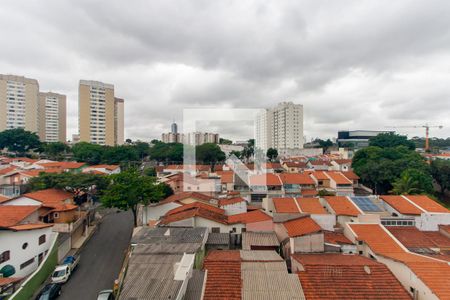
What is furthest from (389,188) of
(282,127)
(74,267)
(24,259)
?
(282,127)

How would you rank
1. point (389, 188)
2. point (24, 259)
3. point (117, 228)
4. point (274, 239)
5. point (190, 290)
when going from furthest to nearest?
point (389, 188) < point (117, 228) < point (274, 239) < point (24, 259) < point (190, 290)

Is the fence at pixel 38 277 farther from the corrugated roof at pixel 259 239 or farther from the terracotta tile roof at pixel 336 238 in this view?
the terracotta tile roof at pixel 336 238

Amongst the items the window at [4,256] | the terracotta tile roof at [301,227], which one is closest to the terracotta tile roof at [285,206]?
the terracotta tile roof at [301,227]

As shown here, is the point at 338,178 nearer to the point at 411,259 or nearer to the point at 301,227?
the point at 301,227

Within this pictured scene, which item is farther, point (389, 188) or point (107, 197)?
point (389, 188)

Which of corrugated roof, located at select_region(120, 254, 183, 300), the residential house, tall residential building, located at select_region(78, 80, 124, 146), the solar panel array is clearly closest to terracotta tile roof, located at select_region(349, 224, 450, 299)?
the solar panel array

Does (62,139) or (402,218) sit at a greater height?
(62,139)

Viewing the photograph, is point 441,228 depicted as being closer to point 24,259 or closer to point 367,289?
point 367,289
